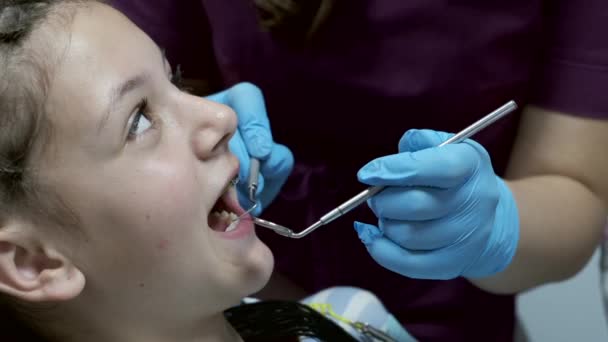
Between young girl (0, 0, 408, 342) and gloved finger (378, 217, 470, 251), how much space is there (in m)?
0.17

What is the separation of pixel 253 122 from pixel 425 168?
390mm

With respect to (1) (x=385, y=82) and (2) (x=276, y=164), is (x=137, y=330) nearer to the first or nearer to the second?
(2) (x=276, y=164)

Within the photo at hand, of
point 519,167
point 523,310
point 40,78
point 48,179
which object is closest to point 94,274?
point 48,179

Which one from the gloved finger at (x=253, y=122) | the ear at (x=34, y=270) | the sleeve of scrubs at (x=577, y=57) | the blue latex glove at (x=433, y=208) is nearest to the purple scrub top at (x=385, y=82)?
the sleeve of scrubs at (x=577, y=57)

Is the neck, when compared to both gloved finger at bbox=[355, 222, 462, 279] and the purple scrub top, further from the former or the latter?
the purple scrub top

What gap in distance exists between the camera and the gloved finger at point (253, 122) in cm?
107

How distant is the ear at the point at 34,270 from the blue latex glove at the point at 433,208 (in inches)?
14.1

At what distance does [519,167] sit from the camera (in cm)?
113

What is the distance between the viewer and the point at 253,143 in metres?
1.08

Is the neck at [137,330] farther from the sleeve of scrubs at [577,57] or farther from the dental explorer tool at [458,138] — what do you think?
the sleeve of scrubs at [577,57]

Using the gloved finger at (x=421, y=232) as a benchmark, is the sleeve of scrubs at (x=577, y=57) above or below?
above

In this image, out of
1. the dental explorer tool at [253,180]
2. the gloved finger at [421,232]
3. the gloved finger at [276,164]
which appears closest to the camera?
the gloved finger at [421,232]

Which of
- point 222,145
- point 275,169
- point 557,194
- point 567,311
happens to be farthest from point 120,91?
point 567,311

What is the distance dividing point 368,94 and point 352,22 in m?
0.12
